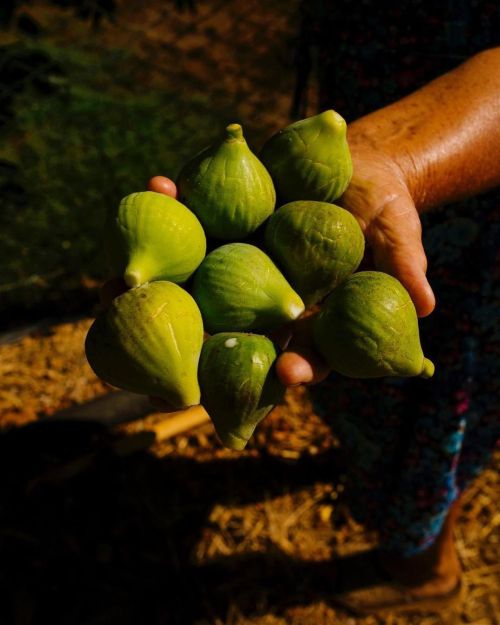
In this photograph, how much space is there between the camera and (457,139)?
151 cm

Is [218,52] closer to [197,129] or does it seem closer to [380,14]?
[197,129]

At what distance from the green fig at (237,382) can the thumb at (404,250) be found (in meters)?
0.31

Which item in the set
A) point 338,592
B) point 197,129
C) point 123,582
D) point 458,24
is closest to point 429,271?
point 458,24

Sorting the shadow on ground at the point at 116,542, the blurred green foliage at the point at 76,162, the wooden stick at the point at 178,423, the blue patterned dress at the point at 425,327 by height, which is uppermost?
the blue patterned dress at the point at 425,327

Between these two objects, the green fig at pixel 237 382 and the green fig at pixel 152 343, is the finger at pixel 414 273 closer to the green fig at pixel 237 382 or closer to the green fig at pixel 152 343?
the green fig at pixel 237 382

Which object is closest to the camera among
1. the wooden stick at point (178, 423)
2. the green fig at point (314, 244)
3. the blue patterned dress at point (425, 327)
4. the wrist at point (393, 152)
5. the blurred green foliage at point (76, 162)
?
the green fig at point (314, 244)

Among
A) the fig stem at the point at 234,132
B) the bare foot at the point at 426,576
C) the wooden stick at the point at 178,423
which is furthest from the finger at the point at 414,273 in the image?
the wooden stick at the point at 178,423

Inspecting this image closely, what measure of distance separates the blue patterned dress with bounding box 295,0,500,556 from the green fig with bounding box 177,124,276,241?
0.52 m

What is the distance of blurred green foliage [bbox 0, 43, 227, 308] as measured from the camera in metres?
3.57

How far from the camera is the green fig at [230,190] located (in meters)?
1.34

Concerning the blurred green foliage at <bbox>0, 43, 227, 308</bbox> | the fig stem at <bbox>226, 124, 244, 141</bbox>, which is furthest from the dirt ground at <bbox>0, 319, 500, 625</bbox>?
the fig stem at <bbox>226, 124, 244, 141</bbox>

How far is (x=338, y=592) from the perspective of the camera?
250 cm

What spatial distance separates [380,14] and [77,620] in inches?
83.5

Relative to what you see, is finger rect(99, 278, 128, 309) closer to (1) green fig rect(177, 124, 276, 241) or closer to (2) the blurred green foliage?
(1) green fig rect(177, 124, 276, 241)
